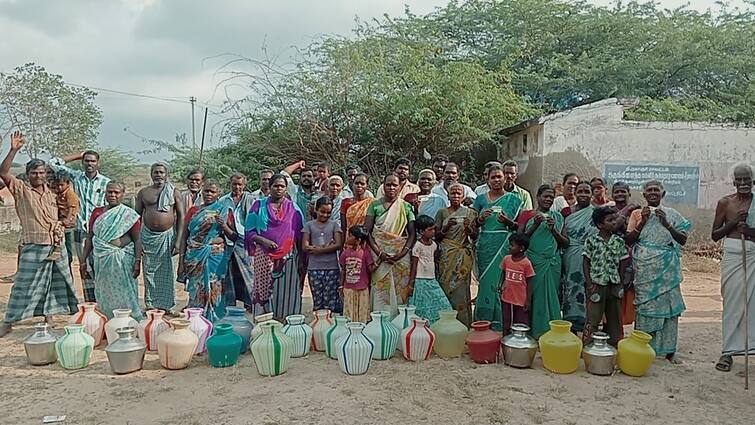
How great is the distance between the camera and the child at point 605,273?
4.77m

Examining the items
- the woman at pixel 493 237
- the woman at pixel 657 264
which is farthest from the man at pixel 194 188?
the woman at pixel 657 264

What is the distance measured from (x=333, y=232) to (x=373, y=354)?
120 centimetres

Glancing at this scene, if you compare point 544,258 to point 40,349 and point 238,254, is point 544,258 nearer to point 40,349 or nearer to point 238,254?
point 238,254

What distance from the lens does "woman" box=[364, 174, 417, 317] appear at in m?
5.30

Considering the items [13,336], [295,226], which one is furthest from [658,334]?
[13,336]

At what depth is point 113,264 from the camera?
5.54m

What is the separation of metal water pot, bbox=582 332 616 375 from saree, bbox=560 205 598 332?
799 mm

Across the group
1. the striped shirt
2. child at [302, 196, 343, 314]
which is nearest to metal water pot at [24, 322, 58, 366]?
the striped shirt

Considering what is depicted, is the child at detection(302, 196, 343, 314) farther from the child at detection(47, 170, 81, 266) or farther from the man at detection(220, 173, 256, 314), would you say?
the child at detection(47, 170, 81, 266)

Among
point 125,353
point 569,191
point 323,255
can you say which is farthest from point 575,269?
point 125,353

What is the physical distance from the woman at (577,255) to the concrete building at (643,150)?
5.47 m

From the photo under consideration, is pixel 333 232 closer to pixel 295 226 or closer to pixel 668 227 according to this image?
pixel 295 226

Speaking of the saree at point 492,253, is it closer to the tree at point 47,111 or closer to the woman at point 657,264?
the woman at point 657,264

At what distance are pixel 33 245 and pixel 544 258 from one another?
455 centimetres
